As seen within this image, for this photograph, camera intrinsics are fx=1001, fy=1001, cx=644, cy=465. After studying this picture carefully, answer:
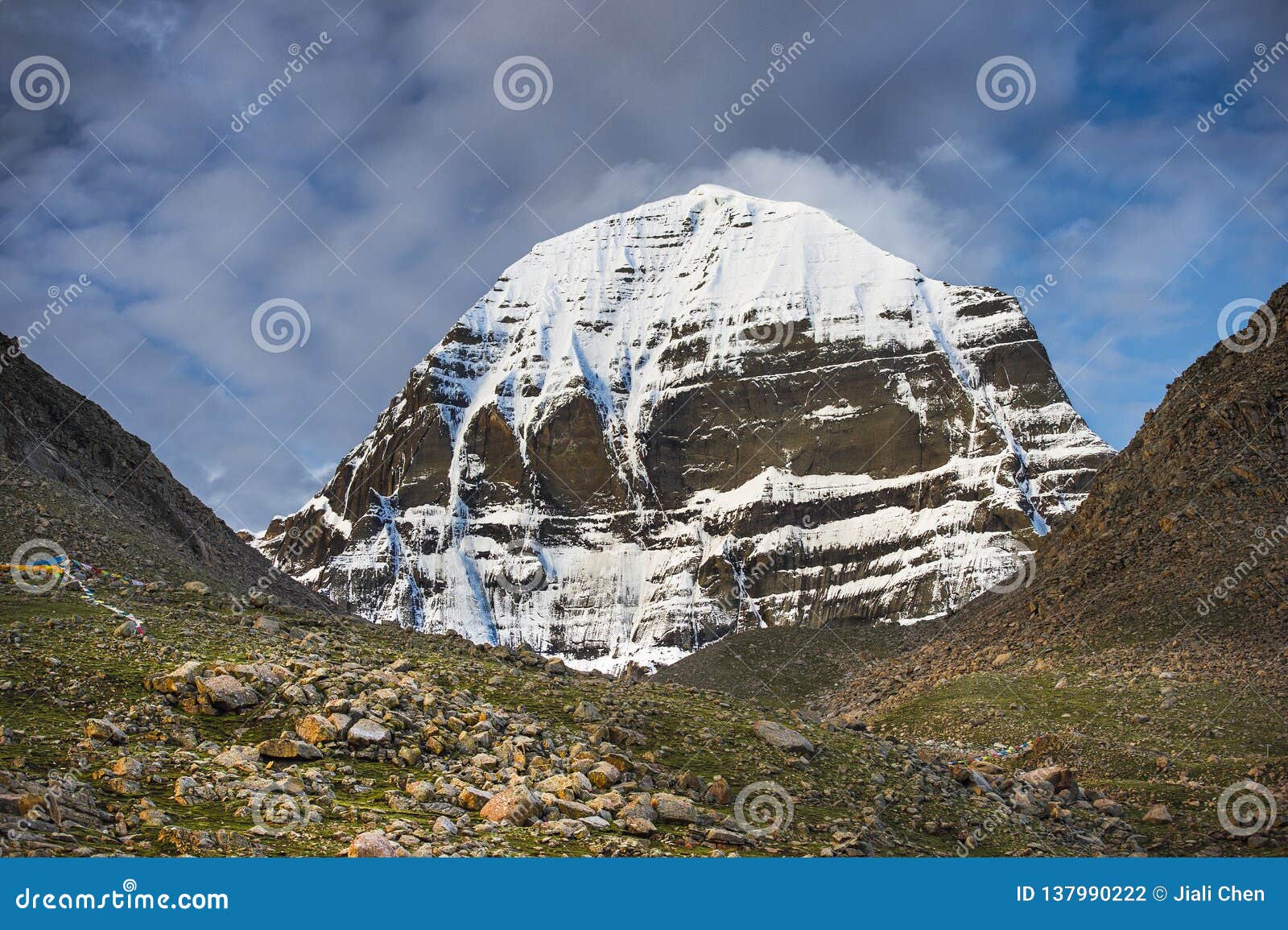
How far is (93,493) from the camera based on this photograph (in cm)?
3722

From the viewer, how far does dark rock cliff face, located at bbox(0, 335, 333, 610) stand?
2933 cm

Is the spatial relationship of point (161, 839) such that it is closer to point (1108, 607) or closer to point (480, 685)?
point (480, 685)

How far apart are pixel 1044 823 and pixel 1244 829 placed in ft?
25.1

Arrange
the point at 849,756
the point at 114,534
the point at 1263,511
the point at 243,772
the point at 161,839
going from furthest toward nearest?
the point at 1263,511, the point at 114,534, the point at 849,756, the point at 243,772, the point at 161,839

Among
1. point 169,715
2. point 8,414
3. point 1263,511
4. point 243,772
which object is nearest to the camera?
point 243,772

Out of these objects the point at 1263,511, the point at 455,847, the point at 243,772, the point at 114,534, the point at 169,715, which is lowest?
the point at 455,847

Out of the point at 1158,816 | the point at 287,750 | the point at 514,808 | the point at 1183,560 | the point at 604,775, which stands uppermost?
the point at 1183,560

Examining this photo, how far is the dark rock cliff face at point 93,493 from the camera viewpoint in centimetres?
2933

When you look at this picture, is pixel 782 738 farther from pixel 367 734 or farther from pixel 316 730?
pixel 316 730

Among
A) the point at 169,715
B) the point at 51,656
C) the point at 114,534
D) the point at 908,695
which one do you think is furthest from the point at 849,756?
the point at 908,695

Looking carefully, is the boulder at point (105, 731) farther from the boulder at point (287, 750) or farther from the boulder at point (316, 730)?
the boulder at point (316, 730)

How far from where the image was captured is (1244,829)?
26891mm

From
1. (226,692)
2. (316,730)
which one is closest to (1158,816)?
(316,730)

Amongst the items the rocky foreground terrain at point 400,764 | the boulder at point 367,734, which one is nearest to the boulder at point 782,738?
the rocky foreground terrain at point 400,764
